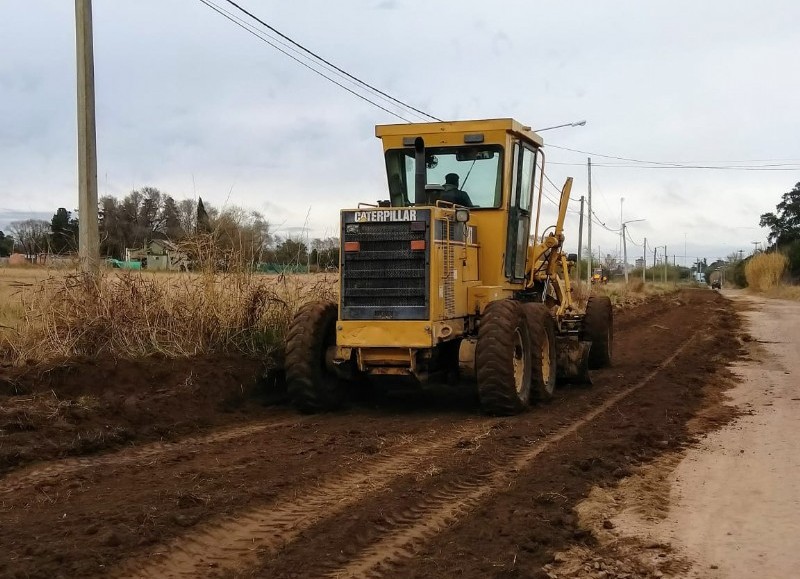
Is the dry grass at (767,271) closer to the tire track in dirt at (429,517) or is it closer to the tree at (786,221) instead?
the tree at (786,221)

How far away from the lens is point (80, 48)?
36.3ft

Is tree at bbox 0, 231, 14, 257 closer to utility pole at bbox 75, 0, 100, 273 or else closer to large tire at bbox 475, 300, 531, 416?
utility pole at bbox 75, 0, 100, 273

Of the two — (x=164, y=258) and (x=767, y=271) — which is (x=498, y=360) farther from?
(x=767, y=271)

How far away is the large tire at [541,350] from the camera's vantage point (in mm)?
9984

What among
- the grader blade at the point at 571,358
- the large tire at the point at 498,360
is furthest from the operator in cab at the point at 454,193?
the grader blade at the point at 571,358

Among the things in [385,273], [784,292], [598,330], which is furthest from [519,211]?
[784,292]

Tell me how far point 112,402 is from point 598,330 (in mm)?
8068

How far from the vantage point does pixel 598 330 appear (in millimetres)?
13641

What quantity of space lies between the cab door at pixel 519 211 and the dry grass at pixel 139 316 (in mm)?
3316

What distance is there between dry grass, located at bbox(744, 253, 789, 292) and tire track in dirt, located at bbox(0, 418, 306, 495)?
204 ft

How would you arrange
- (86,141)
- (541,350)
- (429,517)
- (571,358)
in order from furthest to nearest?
(571,358), (86,141), (541,350), (429,517)

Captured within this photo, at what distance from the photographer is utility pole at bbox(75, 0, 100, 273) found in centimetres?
1095

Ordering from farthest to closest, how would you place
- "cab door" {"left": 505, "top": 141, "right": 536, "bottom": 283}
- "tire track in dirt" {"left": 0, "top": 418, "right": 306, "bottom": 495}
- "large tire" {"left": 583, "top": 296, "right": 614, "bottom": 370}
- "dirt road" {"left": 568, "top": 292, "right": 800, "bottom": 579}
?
"large tire" {"left": 583, "top": 296, "right": 614, "bottom": 370} → "cab door" {"left": 505, "top": 141, "right": 536, "bottom": 283} → "tire track in dirt" {"left": 0, "top": 418, "right": 306, "bottom": 495} → "dirt road" {"left": 568, "top": 292, "right": 800, "bottom": 579}

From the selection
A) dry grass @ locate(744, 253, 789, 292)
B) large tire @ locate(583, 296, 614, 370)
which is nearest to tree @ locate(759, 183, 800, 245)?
dry grass @ locate(744, 253, 789, 292)
